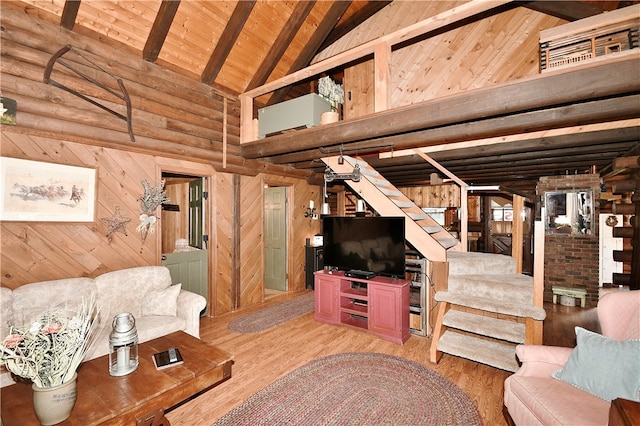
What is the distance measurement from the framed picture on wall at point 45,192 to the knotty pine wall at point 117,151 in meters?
0.09

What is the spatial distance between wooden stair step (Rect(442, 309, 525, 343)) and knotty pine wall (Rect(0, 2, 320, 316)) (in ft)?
12.0

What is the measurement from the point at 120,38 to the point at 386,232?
4.46m

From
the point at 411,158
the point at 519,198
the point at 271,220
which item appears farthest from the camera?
the point at 271,220

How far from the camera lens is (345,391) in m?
2.75

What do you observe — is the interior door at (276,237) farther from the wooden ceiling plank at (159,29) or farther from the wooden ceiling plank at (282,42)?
the wooden ceiling plank at (159,29)

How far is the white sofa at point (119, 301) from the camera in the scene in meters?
2.70

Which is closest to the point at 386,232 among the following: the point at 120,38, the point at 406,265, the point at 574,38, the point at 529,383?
the point at 406,265

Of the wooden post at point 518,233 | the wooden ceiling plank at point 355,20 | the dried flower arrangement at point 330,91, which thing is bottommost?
the wooden post at point 518,233

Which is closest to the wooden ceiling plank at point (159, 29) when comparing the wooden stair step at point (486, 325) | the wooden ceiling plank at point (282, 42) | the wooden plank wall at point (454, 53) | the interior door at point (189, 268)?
the wooden ceiling plank at point (282, 42)

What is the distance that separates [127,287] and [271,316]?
2238 millimetres

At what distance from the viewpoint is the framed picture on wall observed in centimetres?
296

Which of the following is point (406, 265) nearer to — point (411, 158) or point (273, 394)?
point (411, 158)

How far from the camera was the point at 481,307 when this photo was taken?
3100 millimetres

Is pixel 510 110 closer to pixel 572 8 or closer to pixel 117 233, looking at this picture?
pixel 572 8
